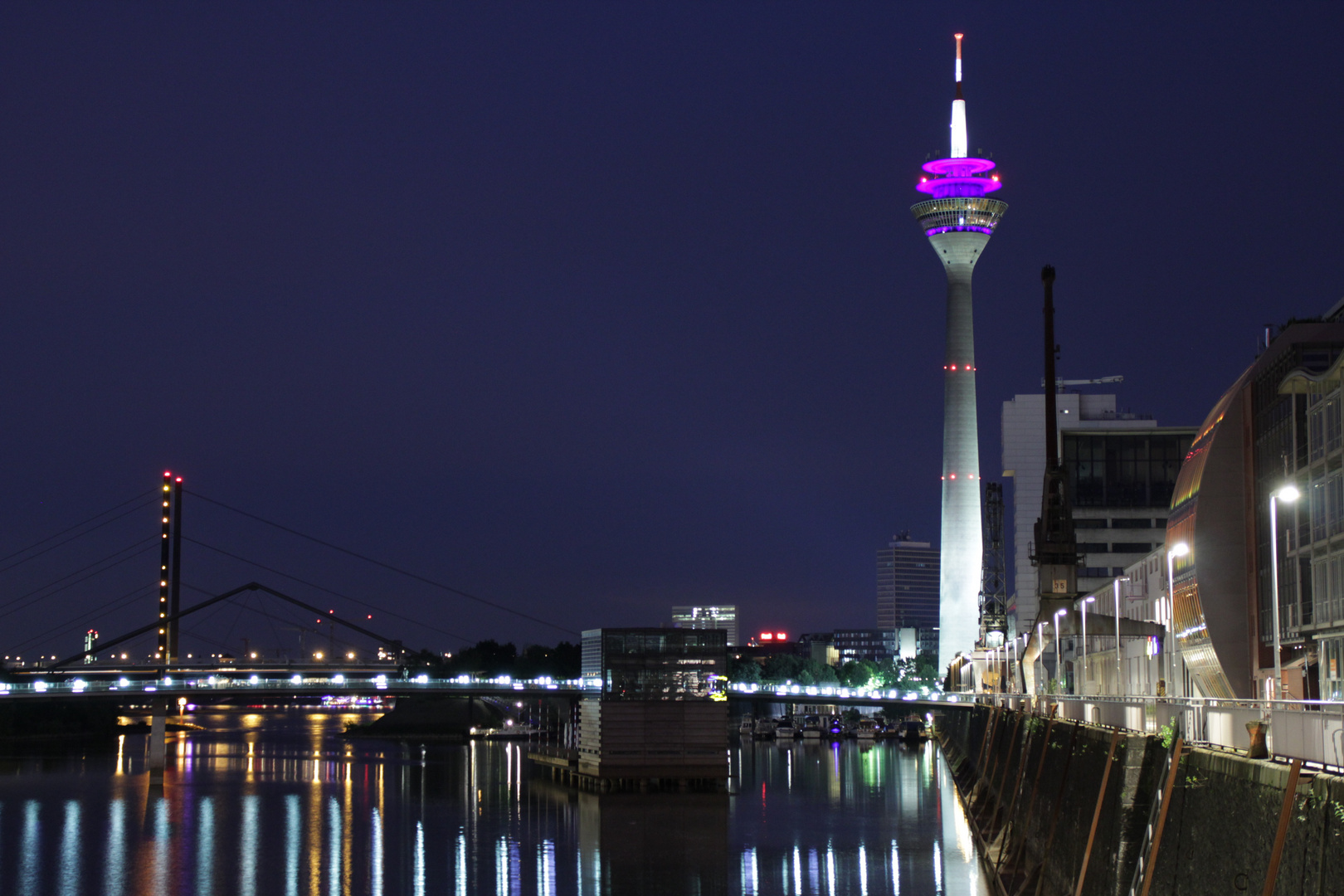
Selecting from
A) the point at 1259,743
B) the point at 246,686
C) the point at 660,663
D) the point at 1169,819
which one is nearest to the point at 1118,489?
the point at 660,663

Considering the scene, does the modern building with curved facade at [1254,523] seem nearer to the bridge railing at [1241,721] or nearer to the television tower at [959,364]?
the bridge railing at [1241,721]

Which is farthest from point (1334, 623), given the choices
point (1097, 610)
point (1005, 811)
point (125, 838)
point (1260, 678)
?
point (125, 838)

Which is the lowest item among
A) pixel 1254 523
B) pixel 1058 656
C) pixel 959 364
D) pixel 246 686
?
pixel 246 686

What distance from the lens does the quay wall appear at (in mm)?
Answer: 16031

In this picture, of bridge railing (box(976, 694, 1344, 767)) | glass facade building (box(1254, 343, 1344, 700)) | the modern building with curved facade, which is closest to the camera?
bridge railing (box(976, 694, 1344, 767))

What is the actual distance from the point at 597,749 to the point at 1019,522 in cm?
8710

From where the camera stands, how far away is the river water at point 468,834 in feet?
165

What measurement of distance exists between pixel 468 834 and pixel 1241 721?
47272mm

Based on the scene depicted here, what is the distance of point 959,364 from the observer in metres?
174

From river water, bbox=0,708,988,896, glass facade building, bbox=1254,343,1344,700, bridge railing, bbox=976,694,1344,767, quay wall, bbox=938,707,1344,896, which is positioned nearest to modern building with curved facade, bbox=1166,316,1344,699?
glass facade building, bbox=1254,343,1344,700

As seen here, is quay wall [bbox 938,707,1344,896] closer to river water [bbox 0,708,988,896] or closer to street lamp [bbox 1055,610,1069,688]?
river water [bbox 0,708,988,896]

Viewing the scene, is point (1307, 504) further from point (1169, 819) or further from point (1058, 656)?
point (1169, 819)

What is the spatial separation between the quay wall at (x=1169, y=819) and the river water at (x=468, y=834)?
24.0 feet

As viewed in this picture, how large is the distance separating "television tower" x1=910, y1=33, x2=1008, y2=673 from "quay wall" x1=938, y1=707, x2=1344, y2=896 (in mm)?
129030
